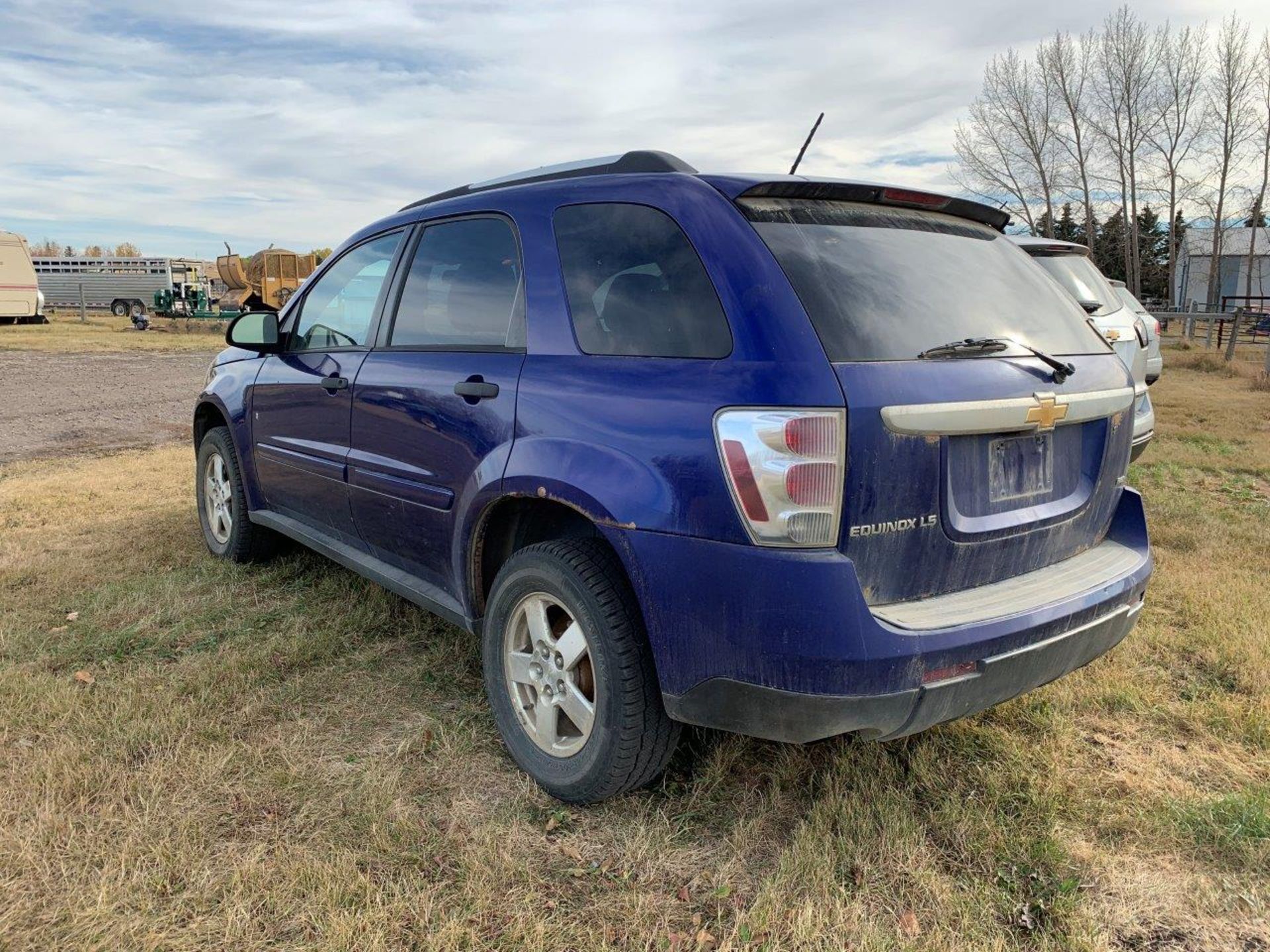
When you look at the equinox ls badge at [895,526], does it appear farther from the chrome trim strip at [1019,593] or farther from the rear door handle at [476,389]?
the rear door handle at [476,389]

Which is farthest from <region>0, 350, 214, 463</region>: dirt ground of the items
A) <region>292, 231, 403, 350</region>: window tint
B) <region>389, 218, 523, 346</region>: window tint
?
<region>389, 218, 523, 346</region>: window tint

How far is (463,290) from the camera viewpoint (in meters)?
3.19

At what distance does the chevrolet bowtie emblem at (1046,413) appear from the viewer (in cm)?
237

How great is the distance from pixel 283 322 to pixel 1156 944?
162 inches

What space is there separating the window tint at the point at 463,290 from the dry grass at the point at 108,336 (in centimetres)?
2042

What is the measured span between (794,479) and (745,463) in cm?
12

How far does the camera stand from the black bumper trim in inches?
82.7

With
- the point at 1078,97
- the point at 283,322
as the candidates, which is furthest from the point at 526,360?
the point at 1078,97

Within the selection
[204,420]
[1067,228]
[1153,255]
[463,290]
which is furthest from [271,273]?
[1153,255]

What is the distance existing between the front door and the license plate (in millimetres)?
2389

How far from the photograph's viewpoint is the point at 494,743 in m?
2.97

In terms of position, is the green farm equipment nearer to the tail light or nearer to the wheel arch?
the wheel arch

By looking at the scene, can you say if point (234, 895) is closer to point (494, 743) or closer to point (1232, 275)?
point (494, 743)

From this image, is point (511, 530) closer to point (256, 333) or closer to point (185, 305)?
point (256, 333)
